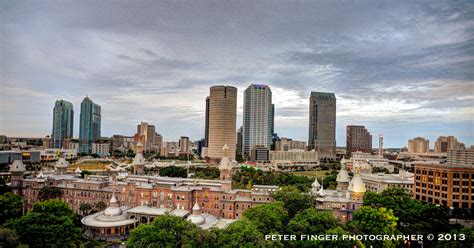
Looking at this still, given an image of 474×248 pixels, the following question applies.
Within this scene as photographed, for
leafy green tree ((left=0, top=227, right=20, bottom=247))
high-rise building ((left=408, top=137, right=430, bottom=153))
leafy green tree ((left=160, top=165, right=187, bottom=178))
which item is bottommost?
leafy green tree ((left=160, top=165, right=187, bottom=178))

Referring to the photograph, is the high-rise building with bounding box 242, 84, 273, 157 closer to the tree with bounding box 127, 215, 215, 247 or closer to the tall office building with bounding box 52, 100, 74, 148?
the tall office building with bounding box 52, 100, 74, 148

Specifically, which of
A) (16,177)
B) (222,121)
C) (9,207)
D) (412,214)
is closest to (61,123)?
(222,121)

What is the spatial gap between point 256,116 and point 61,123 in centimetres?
10697

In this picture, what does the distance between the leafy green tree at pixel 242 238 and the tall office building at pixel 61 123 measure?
151373 millimetres

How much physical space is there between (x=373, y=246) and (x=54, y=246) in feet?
107

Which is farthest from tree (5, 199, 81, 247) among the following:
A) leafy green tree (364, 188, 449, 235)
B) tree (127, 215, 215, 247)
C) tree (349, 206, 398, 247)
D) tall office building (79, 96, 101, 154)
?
tall office building (79, 96, 101, 154)

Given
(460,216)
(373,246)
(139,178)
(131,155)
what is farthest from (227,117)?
(373,246)

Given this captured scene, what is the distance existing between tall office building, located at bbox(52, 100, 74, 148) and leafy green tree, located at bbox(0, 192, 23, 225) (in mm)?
122691

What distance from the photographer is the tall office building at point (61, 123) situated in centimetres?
15662

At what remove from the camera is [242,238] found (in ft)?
92.7

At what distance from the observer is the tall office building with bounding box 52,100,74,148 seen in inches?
6166

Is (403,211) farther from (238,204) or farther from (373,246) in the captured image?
(238,204)

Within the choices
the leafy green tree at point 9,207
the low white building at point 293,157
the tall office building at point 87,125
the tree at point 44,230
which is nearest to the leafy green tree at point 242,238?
the tree at point 44,230

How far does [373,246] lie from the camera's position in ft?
111
